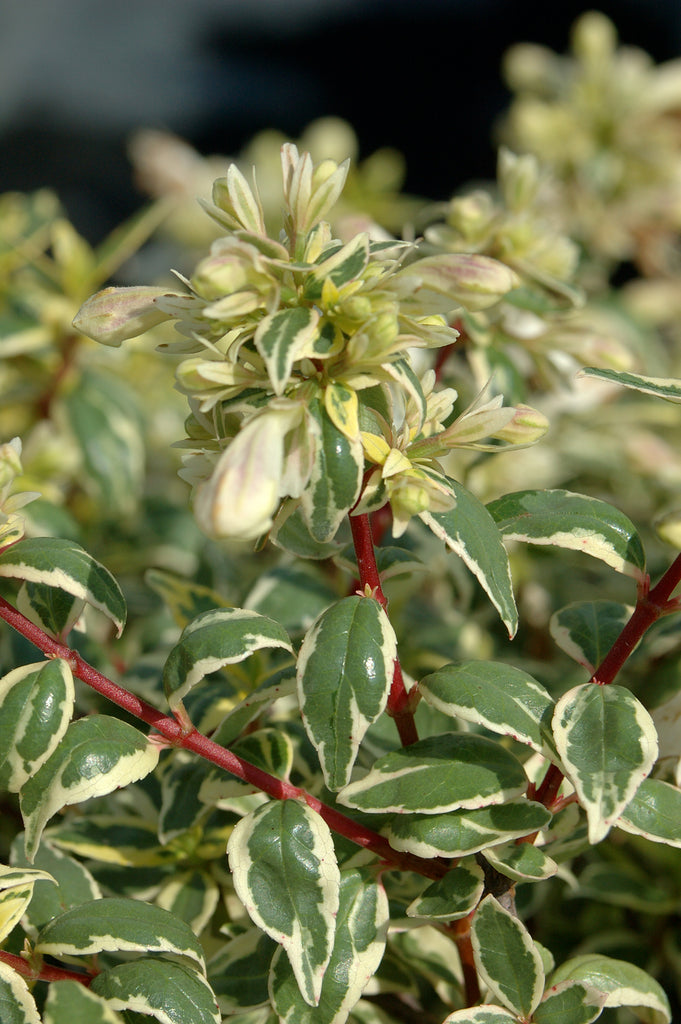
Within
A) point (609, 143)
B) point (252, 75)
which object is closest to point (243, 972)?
point (609, 143)

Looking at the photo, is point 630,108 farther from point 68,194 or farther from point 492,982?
point 68,194

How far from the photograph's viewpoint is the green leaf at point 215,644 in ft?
2.00

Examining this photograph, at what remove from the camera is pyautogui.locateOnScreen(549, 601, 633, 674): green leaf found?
0.72 metres

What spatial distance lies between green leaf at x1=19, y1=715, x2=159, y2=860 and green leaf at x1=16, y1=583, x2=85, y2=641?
0.08 meters

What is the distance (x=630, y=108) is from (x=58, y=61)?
2289 mm

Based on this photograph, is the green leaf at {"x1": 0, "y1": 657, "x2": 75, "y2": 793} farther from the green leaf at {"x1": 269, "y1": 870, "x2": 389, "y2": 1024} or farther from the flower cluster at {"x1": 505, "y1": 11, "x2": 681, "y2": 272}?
the flower cluster at {"x1": 505, "y1": 11, "x2": 681, "y2": 272}

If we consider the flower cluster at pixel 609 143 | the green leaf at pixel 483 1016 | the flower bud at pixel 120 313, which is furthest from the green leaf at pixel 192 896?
the flower cluster at pixel 609 143

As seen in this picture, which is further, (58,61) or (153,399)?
(58,61)

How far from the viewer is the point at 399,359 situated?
573 millimetres

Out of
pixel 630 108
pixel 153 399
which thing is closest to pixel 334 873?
pixel 153 399

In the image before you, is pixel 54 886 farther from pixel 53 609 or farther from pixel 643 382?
pixel 643 382

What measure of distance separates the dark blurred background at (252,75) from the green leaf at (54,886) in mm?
2497

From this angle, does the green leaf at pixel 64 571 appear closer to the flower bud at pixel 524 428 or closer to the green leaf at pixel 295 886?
the green leaf at pixel 295 886

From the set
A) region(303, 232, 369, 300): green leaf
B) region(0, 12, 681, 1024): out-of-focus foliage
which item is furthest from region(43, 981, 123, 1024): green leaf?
region(303, 232, 369, 300): green leaf
